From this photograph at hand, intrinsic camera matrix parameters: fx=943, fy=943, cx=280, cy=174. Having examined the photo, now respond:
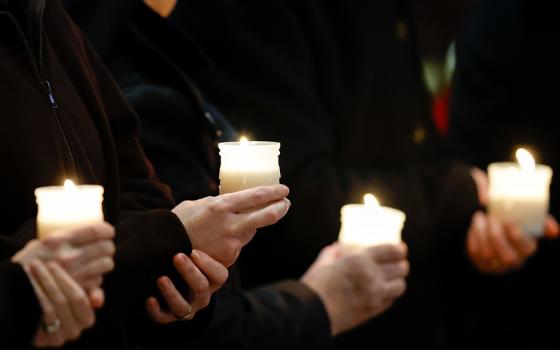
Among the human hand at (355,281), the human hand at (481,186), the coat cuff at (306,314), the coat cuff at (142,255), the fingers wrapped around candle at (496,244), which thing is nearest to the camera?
the coat cuff at (142,255)

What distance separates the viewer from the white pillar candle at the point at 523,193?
7.85 ft

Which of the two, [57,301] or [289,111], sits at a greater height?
[289,111]

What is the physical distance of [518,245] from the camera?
8.74ft

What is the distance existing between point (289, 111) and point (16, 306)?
1.37 meters

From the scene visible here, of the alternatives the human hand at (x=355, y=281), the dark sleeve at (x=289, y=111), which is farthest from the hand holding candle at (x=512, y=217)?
the human hand at (x=355, y=281)

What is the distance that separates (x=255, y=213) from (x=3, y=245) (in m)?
0.32

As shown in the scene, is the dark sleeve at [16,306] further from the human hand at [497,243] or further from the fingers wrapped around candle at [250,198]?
the human hand at [497,243]

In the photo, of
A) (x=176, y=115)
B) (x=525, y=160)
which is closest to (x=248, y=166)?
(x=176, y=115)

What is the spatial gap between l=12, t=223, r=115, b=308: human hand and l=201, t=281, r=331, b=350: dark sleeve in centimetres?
74

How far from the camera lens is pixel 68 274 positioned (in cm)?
105

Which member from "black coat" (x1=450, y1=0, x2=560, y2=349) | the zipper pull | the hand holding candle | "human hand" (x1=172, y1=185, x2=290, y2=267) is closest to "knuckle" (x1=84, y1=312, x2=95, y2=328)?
"human hand" (x1=172, y1=185, x2=290, y2=267)

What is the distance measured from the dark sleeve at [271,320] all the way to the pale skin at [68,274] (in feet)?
2.41

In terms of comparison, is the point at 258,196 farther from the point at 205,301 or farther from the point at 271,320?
the point at 271,320

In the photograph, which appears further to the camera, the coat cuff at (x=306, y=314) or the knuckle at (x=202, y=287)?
the coat cuff at (x=306, y=314)
